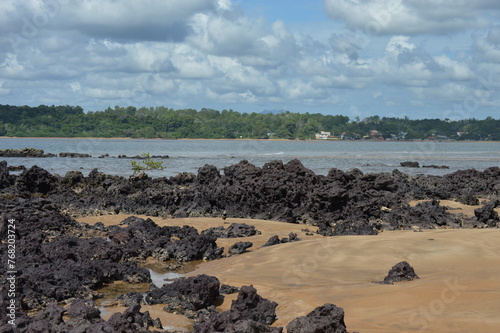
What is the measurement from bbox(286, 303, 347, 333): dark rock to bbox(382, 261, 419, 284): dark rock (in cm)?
229

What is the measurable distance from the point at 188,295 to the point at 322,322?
2568 millimetres

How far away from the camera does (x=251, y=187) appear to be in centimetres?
1725

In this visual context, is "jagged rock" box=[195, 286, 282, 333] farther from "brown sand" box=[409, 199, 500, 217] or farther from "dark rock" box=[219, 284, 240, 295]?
"brown sand" box=[409, 199, 500, 217]

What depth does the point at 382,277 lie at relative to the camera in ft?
28.6

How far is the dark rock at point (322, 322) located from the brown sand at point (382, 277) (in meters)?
0.59

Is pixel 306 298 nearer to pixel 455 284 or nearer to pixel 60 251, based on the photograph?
pixel 455 284

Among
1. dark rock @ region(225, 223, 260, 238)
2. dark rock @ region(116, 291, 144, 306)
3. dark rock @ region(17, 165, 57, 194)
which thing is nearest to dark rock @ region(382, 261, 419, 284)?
dark rock @ region(116, 291, 144, 306)

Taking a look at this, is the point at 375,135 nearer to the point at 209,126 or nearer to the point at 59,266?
the point at 209,126

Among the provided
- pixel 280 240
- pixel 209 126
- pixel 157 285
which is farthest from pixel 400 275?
pixel 209 126

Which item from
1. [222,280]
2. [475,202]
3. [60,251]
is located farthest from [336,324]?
[475,202]

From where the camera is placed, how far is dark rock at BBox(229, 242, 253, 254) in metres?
11.8

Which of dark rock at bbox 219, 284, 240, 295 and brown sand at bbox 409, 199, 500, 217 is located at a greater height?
dark rock at bbox 219, 284, 240, 295

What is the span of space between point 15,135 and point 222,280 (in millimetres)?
154988

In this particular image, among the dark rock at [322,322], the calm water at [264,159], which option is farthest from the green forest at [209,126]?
the dark rock at [322,322]
